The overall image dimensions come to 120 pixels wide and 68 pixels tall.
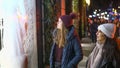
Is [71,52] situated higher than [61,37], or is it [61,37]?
[61,37]

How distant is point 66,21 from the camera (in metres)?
8.11

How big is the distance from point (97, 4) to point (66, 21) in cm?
8744

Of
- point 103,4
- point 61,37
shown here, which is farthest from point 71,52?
point 103,4

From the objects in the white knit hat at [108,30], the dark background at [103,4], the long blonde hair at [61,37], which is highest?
the dark background at [103,4]

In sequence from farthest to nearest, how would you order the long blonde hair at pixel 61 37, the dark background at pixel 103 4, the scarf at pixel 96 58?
the dark background at pixel 103 4
the long blonde hair at pixel 61 37
the scarf at pixel 96 58

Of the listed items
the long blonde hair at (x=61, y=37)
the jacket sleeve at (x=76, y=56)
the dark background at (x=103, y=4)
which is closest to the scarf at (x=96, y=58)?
the jacket sleeve at (x=76, y=56)

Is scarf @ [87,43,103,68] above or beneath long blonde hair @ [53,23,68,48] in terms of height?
beneath

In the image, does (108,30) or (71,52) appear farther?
(71,52)

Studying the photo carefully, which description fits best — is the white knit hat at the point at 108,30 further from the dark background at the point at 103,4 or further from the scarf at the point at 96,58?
the dark background at the point at 103,4

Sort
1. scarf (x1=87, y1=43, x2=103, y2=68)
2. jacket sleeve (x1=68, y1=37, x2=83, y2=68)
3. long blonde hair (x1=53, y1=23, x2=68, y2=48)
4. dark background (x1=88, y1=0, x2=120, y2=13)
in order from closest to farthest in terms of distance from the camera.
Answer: scarf (x1=87, y1=43, x2=103, y2=68)
jacket sleeve (x1=68, y1=37, x2=83, y2=68)
long blonde hair (x1=53, y1=23, x2=68, y2=48)
dark background (x1=88, y1=0, x2=120, y2=13)

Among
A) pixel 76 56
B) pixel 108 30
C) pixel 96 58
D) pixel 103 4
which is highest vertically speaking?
pixel 103 4

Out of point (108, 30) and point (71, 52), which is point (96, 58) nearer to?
point (108, 30)

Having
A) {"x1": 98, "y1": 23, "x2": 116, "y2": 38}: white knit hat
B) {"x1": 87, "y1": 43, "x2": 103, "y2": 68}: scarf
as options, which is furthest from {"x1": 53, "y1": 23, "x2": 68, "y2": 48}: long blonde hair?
{"x1": 98, "y1": 23, "x2": 116, "y2": 38}: white knit hat

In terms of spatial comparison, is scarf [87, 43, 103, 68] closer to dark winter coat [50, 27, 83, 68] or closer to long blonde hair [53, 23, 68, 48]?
dark winter coat [50, 27, 83, 68]
